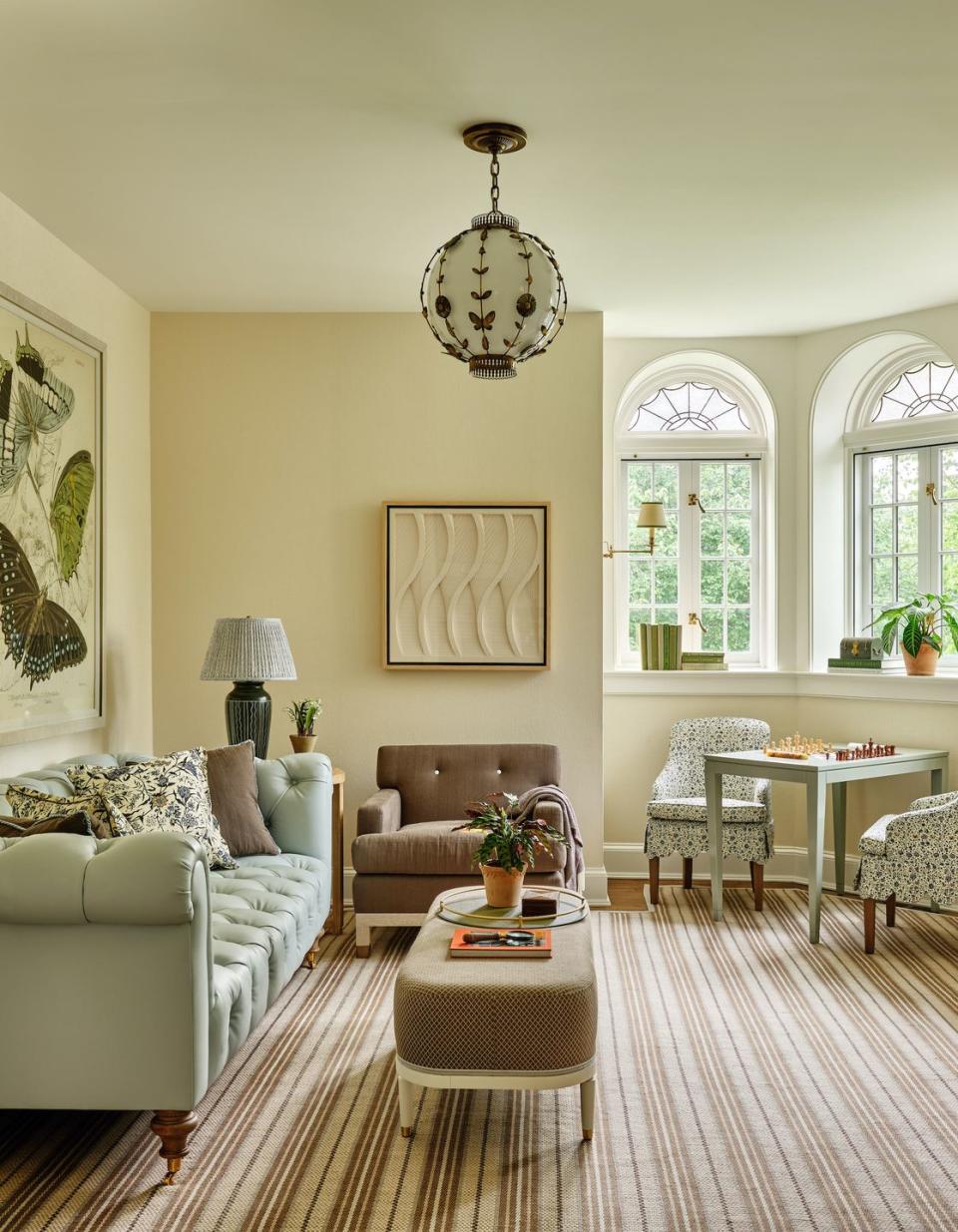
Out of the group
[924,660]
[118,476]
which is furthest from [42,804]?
[924,660]

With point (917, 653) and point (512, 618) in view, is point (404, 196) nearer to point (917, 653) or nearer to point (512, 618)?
point (512, 618)

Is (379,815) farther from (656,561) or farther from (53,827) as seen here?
(656,561)

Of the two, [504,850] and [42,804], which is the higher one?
[42,804]

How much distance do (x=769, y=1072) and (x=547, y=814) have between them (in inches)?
58.6

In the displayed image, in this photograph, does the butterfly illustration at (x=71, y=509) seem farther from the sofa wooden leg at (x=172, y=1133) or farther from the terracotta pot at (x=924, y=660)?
the terracotta pot at (x=924, y=660)

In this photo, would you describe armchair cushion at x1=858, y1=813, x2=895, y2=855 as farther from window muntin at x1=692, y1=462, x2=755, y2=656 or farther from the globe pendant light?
the globe pendant light

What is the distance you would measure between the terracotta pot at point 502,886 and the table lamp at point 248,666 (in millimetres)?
1594

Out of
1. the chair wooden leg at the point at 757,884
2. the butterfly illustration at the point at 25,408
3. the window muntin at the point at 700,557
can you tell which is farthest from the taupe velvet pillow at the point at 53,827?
the window muntin at the point at 700,557

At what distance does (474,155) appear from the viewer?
369 centimetres

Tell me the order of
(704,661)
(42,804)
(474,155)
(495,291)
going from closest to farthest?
1. (495,291)
2. (42,804)
3. (474,155)
4. (704,661)

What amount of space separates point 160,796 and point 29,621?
851 millimetres

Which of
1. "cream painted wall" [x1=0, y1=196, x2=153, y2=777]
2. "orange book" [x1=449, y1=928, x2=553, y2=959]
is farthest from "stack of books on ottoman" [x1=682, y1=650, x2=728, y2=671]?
"orange book" [x1=449, y1=928, x2=553, y2=959]

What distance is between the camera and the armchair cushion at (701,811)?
17.8 ft

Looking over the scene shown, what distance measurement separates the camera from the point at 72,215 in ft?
13.9
